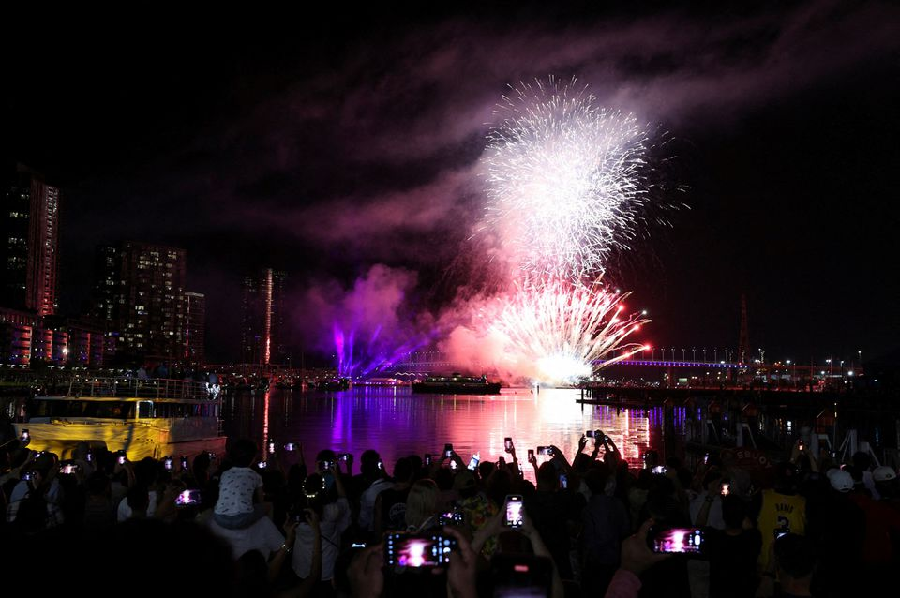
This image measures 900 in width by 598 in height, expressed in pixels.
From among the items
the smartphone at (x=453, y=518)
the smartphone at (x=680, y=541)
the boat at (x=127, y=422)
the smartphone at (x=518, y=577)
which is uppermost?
the smartphone at (x=518, y=577)

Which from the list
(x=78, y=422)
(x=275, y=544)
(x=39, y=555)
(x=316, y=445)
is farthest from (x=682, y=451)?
(x=39, y=555)

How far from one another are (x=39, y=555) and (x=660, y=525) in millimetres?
5261

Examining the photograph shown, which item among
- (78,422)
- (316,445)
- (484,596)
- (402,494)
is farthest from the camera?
(316,445)

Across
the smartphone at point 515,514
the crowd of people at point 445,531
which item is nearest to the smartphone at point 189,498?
the crowd of people at point 445,531

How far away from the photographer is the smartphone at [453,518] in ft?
19.3

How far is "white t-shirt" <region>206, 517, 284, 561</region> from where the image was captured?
5.68 meters

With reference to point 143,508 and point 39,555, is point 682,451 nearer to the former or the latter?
point 143,508

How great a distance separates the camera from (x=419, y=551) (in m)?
3.49

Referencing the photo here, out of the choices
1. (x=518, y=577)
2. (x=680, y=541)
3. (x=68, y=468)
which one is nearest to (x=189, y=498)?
(x=680, y=541)

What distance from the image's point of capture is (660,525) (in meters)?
5.88

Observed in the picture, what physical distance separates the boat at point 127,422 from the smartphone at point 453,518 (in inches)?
1020

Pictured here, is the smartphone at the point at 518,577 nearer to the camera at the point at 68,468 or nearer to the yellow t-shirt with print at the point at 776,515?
the yellow t-shirt with print at the point at 776,515

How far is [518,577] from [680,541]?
214 cm

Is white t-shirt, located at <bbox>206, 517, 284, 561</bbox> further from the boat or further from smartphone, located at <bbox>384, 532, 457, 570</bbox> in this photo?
the boat
